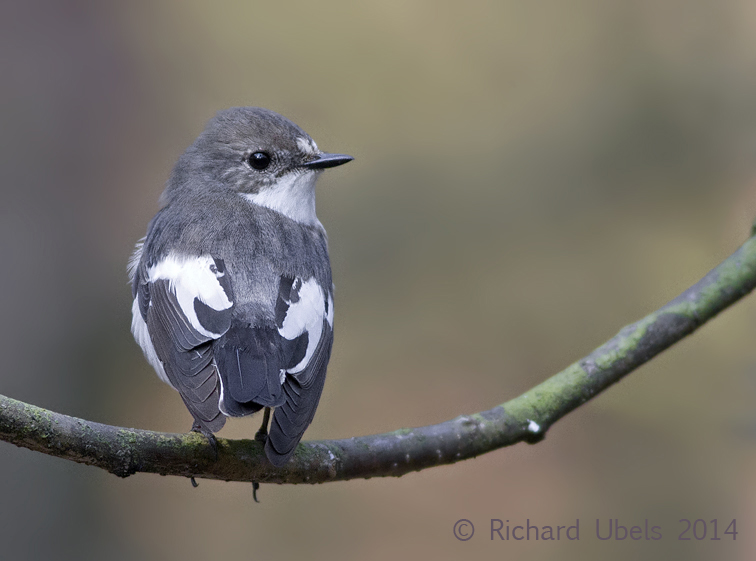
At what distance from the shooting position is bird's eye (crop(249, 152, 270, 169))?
132 inches

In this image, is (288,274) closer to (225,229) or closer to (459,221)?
(225,229)

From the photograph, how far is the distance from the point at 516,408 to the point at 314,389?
73cm

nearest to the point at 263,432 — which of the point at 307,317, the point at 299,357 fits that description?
the point at 299,357

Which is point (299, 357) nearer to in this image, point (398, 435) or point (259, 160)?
point (398, 435)

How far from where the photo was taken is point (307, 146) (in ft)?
11.0

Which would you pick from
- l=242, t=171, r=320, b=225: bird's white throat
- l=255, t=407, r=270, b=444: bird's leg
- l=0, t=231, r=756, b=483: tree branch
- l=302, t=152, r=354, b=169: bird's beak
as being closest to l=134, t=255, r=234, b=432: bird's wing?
l=0, t=231, r=756, b=483: tree branch

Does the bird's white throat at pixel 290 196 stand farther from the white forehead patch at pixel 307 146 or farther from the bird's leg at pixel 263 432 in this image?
the bird's leg at pixel 263 432

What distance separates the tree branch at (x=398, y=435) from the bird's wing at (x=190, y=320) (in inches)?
5.1

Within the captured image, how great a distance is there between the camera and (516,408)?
2920 millimetres

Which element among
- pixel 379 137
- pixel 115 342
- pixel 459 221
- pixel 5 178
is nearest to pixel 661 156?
pixel 459 221

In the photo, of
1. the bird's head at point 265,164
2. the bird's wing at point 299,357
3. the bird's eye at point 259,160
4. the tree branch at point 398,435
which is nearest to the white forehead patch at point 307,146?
the bird's head at point 265,164

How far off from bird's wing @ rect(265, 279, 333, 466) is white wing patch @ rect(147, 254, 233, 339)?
0.20 meters

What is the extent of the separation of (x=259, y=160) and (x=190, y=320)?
2.89ft

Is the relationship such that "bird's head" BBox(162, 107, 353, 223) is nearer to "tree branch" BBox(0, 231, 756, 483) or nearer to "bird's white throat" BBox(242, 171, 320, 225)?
"bird's white throat" BBox(242, 171, 320, 225)
